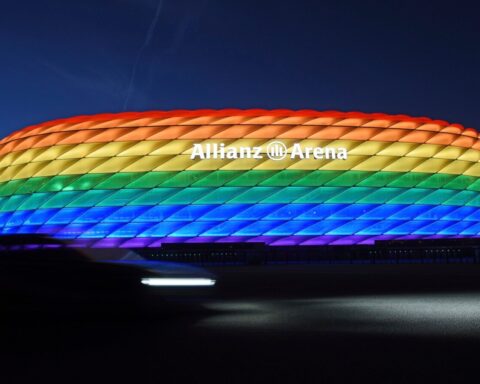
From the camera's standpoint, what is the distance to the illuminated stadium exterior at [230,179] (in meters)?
34.4

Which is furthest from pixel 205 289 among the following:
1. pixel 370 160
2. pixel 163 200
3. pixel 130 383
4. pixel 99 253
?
pixel 370 160

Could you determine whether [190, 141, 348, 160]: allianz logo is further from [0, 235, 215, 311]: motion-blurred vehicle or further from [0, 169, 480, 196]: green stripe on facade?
[0, 235, 215, 311]: motion-blurred vehicle

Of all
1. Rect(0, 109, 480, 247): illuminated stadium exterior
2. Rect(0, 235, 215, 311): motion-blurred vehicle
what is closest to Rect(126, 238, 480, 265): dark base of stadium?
Rect(0, 109, 480, 247): illuminated stadium exterior

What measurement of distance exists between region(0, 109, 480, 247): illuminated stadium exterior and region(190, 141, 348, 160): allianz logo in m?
0.06

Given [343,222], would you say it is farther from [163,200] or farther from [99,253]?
[99,253]

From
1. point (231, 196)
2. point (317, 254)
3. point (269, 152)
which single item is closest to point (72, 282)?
point (317, 254)

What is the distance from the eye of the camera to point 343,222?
35.5m

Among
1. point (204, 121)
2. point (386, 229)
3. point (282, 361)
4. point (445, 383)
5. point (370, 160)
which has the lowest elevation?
point (445, 383)

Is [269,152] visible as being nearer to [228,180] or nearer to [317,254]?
[228,180]

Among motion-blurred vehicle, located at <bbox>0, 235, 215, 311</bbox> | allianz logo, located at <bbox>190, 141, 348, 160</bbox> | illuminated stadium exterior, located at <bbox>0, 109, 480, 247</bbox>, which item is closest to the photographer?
motion-blurred vehicle, located at <bbox>0, 235, 215, 311</bbox>

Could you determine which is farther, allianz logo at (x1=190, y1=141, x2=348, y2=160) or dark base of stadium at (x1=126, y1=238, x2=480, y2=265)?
allianz logo at (x1=190, y1=141, x2=348, y2=160)

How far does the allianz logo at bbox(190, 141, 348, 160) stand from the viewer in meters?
34.2

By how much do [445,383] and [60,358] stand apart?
3452mm

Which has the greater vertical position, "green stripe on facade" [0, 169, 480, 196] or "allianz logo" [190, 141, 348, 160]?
"allianz logo" [190, 141, 348, 160]
